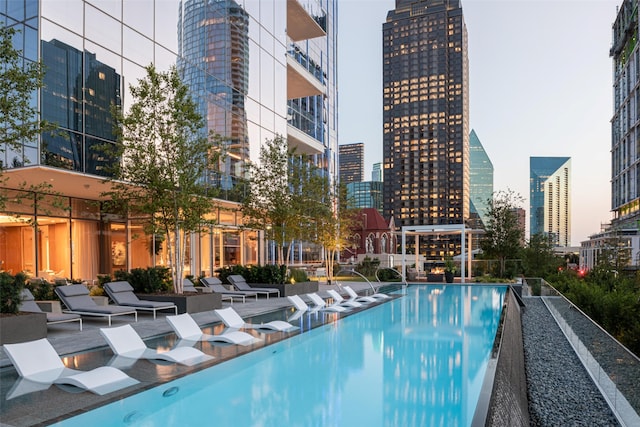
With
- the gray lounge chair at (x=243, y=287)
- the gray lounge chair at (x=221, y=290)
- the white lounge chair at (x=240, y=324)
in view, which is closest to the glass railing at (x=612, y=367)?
the white lounge chair at (x=240, y=324)

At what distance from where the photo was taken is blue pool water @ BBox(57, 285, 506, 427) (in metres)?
5.43

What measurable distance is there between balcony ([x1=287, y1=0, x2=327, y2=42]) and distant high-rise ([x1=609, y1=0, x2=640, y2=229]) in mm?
37451

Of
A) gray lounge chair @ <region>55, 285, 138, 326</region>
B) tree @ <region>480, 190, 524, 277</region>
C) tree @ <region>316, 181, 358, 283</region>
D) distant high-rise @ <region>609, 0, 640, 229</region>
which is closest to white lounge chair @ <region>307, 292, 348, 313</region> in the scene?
gray lounge chair @ <region>55, 285, 138, 326</region>

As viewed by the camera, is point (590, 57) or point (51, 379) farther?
point (590, 57)

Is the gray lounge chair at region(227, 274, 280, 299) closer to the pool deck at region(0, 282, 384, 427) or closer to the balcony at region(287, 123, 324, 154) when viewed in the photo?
the pool deck at region(0, 282, 384, 427)

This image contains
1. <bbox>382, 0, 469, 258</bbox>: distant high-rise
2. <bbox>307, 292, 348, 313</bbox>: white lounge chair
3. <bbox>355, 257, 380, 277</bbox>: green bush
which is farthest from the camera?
<bbox>382, 0, 469, 258</bbox>: distant high-rise

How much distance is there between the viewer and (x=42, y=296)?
1237cm

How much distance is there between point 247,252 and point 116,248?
6.63m

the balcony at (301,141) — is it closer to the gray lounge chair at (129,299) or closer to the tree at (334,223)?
the tree at (334,223)

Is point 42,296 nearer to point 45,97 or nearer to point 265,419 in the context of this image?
point 45,97

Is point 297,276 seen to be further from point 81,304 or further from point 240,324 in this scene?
point 81,304

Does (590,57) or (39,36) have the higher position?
(590,57)

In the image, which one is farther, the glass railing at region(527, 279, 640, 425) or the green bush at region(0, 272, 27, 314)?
the green bush at region(0, 272, 27, 314)

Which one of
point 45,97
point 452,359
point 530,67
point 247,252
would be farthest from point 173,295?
point 530,67
